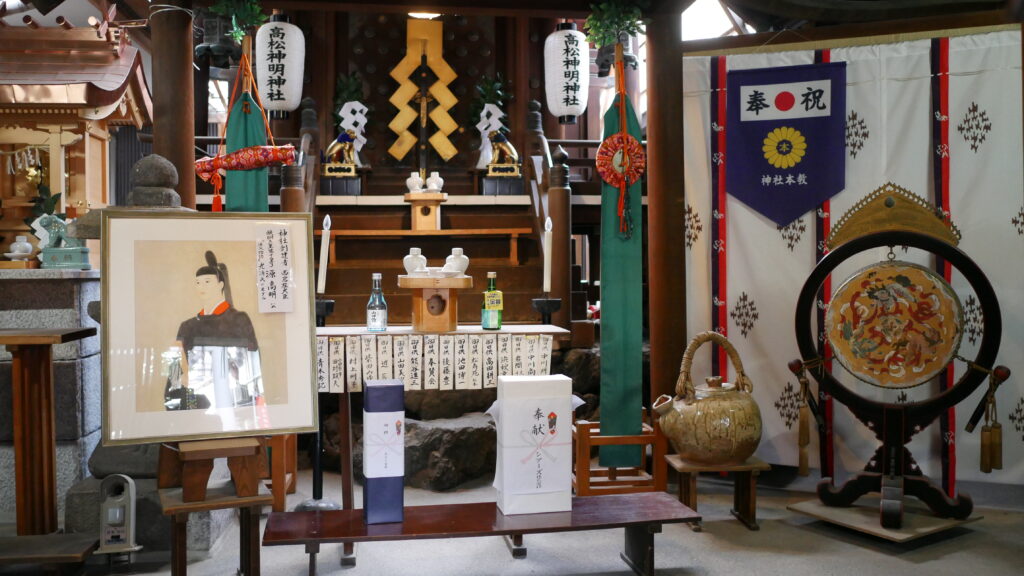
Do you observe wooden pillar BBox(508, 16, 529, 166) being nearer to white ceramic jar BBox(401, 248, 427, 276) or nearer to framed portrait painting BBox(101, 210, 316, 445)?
white ceramic jar BBox(401, 248, 427, 276)

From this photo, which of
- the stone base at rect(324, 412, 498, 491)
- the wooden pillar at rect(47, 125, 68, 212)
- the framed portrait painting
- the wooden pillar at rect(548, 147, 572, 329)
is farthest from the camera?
the wooden pillar at rect(47, 125, 68, 212)

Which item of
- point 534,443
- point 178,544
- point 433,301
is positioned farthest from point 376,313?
point 178,544

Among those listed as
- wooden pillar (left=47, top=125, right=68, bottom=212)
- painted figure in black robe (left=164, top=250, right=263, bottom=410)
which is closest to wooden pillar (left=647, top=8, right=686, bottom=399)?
painted figure in black robe (left=164, top=250, right=263, bottom=410)

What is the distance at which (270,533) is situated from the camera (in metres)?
3.00

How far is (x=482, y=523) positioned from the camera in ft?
10.2

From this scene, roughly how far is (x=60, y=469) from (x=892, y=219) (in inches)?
188

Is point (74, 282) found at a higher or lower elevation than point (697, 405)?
higher

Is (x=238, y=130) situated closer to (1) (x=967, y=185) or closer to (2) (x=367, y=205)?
(2) (x=367, y=205)

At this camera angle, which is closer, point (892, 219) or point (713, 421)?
point (713, 421)

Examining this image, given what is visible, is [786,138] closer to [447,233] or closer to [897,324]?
[897,324]

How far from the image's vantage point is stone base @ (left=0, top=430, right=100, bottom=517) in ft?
12.8

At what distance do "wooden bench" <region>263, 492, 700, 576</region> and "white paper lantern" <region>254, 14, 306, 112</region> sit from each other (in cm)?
514

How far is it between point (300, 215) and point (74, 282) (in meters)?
1.70

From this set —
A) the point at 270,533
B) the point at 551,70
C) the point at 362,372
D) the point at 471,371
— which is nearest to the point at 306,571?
the point at 270,533
